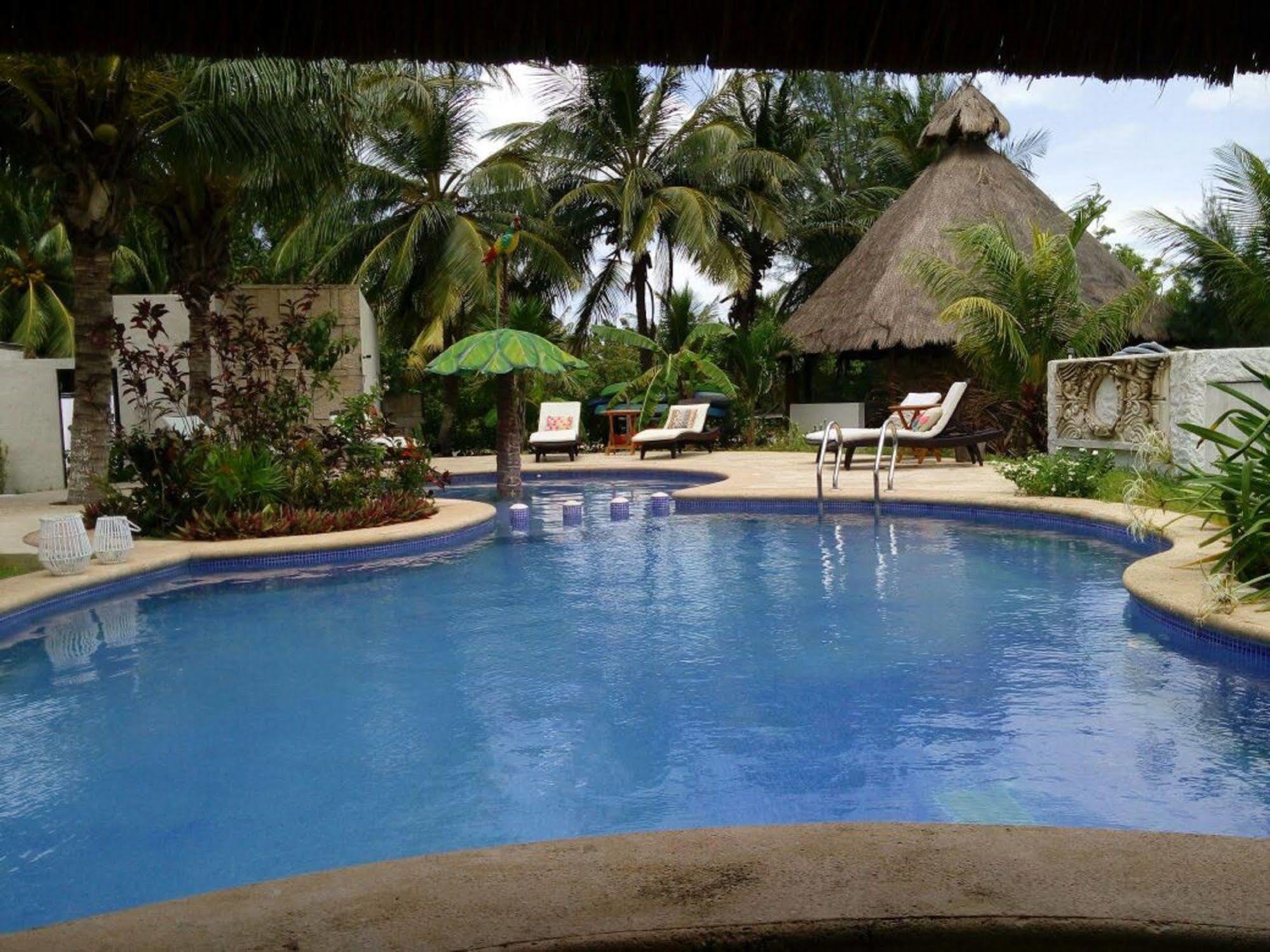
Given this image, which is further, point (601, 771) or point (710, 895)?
point (601, 771)

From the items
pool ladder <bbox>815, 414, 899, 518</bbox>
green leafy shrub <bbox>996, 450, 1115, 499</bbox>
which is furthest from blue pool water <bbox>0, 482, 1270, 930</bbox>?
pool ladder <bbox>815, 414, 899, 518</bbox>

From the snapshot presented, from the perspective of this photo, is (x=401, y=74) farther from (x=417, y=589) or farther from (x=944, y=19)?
(x=944, y=19)

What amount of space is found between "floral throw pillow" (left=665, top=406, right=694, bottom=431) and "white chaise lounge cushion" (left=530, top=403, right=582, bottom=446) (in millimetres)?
1610

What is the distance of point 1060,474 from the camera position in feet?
36.2

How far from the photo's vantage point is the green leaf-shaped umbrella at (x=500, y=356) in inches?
469

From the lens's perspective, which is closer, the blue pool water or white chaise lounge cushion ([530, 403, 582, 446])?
the blue pool water

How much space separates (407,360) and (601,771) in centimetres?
1833

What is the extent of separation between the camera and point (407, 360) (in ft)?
72.4

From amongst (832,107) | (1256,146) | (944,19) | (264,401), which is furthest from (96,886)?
(832,107)

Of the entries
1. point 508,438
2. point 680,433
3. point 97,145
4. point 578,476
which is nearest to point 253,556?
point 508,438

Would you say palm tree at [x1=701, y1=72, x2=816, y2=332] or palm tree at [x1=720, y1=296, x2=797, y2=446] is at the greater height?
palm tree at [x1=701, y1=72, x2=816, y2=332]

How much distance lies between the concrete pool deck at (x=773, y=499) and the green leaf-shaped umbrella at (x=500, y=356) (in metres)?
1.45

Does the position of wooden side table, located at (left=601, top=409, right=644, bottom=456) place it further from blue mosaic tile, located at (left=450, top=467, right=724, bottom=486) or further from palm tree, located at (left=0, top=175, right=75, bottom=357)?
palm tree, located at (left=0, top=175, right=75, bottom=357)

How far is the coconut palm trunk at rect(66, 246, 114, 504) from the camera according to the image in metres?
11.8
